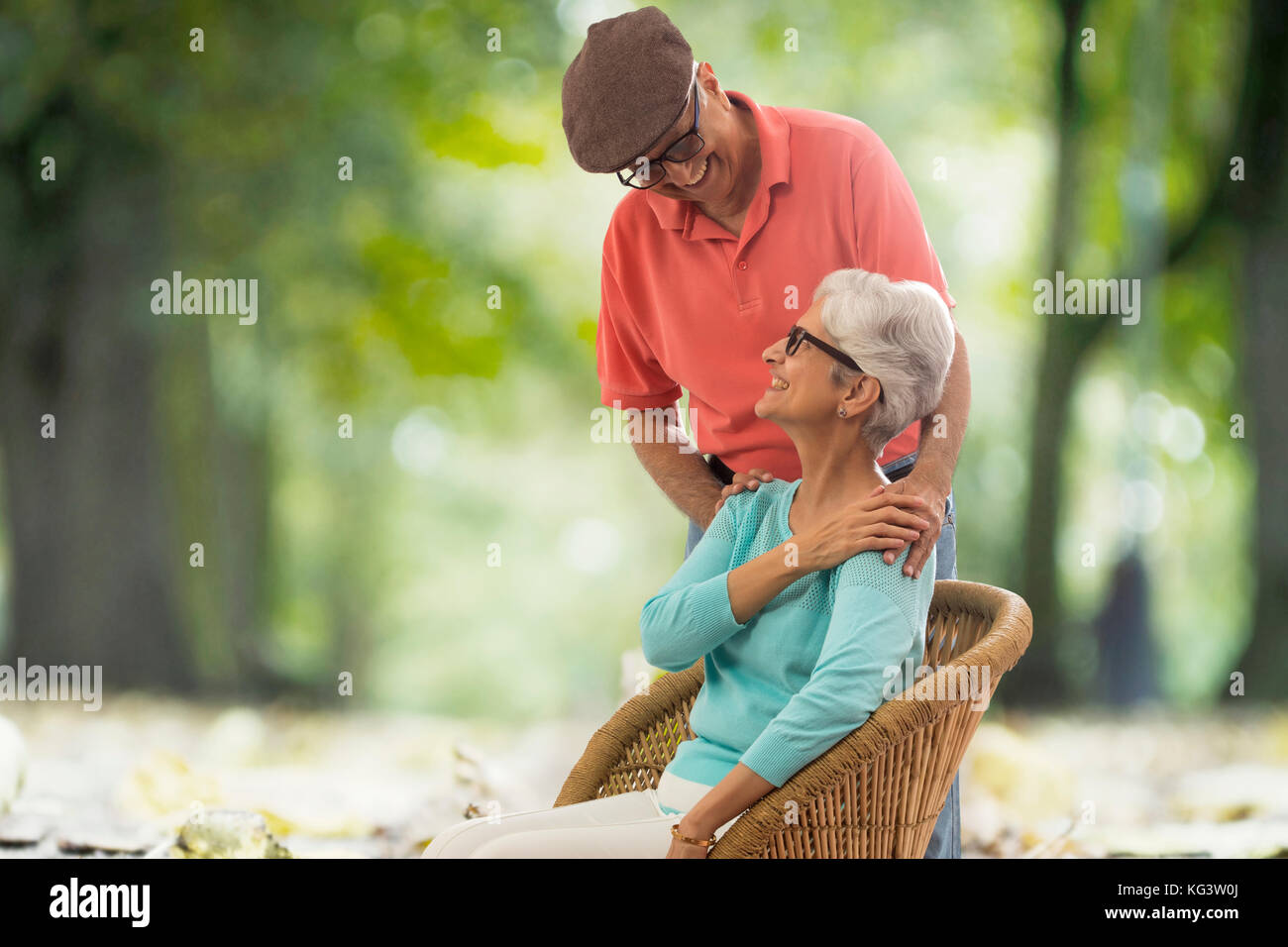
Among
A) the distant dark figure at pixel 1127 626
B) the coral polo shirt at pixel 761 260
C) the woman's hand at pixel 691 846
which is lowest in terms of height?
the distant dark figure at pixel 1127 626

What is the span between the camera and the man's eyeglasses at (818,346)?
166cm

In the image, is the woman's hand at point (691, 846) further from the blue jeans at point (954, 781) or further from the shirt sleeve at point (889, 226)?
the shirt sleeve at point (889, 226)

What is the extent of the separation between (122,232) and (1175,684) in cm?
461

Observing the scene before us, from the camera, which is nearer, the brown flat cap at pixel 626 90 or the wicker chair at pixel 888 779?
the wicker chair at pixel 888 779

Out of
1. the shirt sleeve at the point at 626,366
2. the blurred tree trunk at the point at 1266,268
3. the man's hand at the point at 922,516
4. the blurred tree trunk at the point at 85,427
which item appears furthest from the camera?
the blurred tree trunk at the point at 85,427

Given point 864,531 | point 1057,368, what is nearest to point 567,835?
point 864,531

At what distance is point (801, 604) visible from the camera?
165 cm

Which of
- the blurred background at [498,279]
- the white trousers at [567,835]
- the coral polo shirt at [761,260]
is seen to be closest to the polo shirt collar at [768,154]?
the coral polo shirt at [761,260]

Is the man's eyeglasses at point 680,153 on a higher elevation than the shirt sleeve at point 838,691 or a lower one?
higher

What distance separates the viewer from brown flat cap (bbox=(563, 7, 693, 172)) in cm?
172

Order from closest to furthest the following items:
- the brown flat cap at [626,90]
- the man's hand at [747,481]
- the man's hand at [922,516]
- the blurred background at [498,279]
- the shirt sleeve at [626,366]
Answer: the man's hand at [922,516]
the brown flat cap at [626,90]
the man's hand at [747,481]
the shirt sleeve at [626,366]
the blurred background at [498,279]

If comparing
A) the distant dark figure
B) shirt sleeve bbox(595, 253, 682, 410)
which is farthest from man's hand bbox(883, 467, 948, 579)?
the distant dark figure

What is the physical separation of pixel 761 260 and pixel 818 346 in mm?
388
